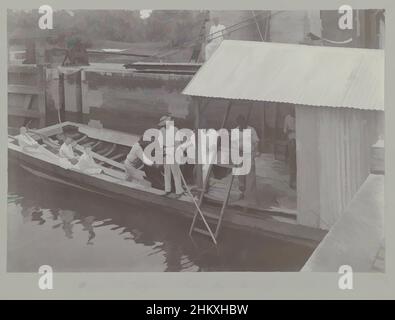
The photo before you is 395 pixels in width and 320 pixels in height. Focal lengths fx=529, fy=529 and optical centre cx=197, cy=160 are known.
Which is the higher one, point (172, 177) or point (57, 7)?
point (57, 7)

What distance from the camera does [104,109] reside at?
6.57m

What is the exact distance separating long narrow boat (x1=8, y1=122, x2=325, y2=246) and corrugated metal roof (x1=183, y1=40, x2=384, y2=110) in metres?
1.24

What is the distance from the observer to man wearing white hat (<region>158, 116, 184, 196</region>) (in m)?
5.92

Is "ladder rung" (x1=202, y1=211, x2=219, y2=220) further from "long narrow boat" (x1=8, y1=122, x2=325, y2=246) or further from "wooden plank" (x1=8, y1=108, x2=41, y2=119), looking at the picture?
"wooden plank" (x1=8, y1=108, x2=41, y2=119)

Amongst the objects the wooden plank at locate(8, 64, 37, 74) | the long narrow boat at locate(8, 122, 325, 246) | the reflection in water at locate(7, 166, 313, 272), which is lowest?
the reflection in water at locate(7, 166, 313, 272)

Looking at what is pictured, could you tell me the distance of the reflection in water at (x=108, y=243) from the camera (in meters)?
5.64

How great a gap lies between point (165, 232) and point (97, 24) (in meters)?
2.40

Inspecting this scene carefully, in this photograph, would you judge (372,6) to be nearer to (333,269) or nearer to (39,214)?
(333,269)

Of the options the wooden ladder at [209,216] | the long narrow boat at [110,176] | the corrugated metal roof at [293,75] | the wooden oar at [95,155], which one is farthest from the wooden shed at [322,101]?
the wooden oar at [95,155]

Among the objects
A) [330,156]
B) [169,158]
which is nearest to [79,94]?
[169,158]

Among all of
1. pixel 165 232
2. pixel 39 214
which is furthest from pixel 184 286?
pixel 39 214

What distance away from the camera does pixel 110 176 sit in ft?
20.9

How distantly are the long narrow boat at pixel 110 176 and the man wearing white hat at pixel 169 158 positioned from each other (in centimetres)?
16

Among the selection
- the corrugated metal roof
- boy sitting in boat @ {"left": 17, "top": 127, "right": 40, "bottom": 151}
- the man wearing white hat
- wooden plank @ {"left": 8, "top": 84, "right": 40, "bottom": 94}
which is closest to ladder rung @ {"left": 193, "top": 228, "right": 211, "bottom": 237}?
the man wearing white hat
